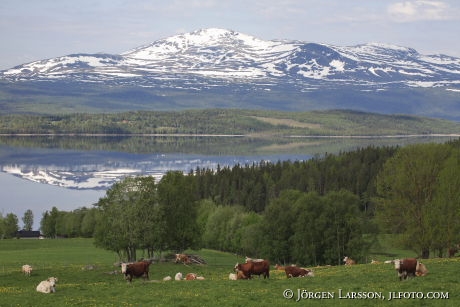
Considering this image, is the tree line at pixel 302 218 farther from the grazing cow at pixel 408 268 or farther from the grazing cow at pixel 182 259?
the grazing cow at pixel 408 268

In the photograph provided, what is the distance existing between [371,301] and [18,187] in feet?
493

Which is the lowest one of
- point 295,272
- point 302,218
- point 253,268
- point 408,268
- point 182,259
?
point 302,218

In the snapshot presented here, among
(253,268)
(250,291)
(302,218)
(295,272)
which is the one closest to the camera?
(250,291)

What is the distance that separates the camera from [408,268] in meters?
31.4

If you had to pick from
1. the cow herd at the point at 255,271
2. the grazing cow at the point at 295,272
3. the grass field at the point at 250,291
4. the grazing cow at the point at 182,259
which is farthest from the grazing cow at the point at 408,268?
the grazing cow at the point at 182,259

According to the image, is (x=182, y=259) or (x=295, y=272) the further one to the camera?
(x=182, y=259)

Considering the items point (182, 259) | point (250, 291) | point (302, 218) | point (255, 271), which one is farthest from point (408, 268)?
point (302, 218)

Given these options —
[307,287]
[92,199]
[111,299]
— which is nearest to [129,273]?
[111,299]

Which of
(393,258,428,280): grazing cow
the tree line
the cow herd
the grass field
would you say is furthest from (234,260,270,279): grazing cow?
the tree line

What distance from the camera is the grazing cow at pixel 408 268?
31.1 meters

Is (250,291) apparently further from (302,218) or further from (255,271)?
(302,218)

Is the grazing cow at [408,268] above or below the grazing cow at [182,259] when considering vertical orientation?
above

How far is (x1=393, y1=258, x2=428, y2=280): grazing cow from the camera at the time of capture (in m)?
31.1

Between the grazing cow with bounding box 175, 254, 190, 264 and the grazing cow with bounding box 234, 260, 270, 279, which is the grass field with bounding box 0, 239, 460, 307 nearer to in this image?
the grazing cow with bounding box 234, 260, 270, 279
